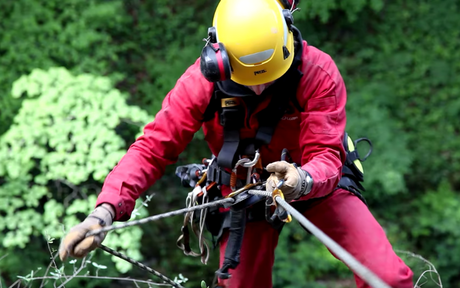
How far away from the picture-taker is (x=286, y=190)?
1897 mm

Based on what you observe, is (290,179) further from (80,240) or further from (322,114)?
(80,240)

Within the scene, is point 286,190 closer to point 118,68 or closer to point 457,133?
point 118,68

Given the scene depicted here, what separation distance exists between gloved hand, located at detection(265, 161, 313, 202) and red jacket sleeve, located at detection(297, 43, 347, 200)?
17cm

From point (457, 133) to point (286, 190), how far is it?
15.4ft

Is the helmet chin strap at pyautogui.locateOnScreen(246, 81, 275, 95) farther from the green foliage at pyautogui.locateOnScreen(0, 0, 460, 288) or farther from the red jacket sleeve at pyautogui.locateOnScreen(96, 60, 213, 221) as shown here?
the green foliage at pyautogui.locateOnScreen(0, 0, 460, 288)

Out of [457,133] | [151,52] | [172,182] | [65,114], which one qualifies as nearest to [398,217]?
[457,133]

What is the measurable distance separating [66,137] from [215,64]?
2.04 meters

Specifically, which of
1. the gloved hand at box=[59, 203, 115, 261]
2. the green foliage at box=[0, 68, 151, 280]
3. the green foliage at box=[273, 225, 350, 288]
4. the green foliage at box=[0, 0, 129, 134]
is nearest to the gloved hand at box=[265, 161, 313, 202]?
the gloved hand at box=[59, 203, 115, 261]

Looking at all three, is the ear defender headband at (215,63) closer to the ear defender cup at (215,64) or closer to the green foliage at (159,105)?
the ear defender cup at (215,64)

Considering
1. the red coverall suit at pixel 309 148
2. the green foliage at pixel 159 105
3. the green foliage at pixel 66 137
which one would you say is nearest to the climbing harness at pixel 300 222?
the red coverall suit at pixel 309 148

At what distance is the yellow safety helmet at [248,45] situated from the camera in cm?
210

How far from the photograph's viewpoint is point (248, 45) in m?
2.10

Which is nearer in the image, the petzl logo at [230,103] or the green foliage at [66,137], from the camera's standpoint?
the petzl logo at [230,103]

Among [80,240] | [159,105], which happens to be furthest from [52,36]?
[80,240]
